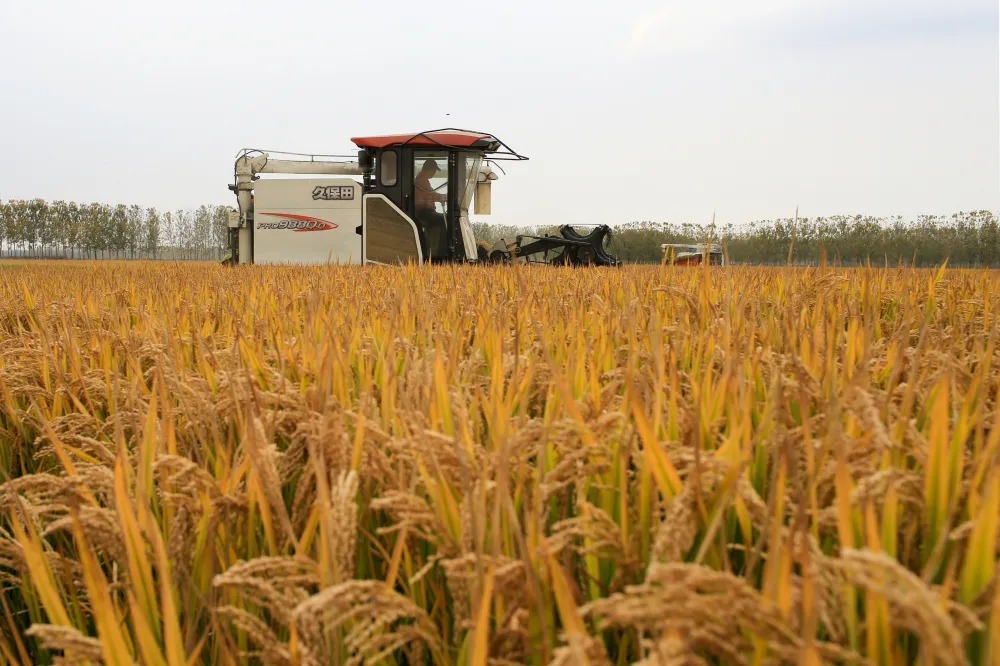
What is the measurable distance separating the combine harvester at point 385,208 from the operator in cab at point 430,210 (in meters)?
0.02

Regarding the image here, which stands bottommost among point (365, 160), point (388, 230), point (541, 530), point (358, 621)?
point (358, 621)

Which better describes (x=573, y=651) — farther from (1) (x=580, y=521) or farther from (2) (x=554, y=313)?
(2) (x=554, y=313)

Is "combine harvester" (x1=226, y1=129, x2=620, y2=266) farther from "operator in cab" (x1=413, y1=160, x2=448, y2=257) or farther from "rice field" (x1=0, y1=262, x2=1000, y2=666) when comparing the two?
"rice field" (x1=0, y1=262, x2=1000, y2=666)

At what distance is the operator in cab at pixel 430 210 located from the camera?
11.0 m

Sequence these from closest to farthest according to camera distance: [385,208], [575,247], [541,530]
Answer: [541,530] → [385,208] → [575,247]

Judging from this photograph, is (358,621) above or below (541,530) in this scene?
below

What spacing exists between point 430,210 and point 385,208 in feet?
2.57

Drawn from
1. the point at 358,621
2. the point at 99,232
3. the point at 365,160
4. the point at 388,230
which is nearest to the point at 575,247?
the point at 388,230

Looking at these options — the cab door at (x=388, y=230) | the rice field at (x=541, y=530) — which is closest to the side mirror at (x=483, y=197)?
the cab door at (x=388, y=230)

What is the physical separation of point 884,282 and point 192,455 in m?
3.14

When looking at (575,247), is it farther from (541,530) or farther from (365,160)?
(541,530)

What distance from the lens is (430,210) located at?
36.4ft

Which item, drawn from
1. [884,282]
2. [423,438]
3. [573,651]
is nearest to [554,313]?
[423,438]

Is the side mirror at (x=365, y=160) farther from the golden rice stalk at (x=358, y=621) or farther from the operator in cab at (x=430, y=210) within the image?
the golden rice stalk at (x=358, y=621)
